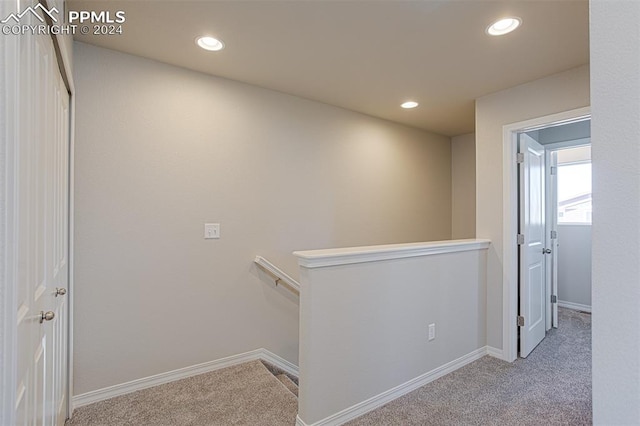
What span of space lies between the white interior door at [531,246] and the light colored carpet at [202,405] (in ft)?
7.30

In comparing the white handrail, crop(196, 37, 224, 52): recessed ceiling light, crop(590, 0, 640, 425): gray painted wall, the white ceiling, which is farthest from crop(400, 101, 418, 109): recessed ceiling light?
crop(590, 0, 640, 425): gray painted wall

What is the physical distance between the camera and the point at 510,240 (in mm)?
2875

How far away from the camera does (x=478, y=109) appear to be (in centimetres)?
310

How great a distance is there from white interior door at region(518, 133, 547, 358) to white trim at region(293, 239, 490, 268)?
54cm

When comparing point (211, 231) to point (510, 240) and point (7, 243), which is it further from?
point (510, 240)

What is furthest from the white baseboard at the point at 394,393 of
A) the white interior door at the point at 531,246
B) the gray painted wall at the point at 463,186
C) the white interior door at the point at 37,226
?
the gray painted wall at the point at 463,186

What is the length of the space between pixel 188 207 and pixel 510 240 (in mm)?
2752

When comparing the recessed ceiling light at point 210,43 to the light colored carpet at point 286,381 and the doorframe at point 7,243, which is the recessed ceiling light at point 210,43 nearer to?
the doorframe at point 7,243

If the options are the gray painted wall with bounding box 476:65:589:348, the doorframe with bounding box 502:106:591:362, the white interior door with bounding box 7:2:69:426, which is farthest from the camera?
the doorframe with bounding box 502:106:591:362

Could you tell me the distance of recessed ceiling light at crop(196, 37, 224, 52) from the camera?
6.89 feet

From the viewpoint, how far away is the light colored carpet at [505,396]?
2016 millimetres

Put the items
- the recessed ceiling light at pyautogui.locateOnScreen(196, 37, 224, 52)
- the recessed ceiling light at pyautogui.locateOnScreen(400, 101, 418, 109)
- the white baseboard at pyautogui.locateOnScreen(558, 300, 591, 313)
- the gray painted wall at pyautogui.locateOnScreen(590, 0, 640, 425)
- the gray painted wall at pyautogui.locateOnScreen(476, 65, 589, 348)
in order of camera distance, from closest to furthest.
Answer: the gray painted wall at pyautogui.locateOnScreen(590, 0, 640, 425) < the recessed ceiling light at pyautogui.locateOnScreen(196, 37, 224, 52) < the gray painted wall at pyautogui.locateOnScreen(476, 65, 589, 348) < the recessed ceiling light at pyautogui.locateOnScreen(400, 101, 418, 109) < the white baseboard at pyautogui.locateOnScreen(558, 300, 591, 313)

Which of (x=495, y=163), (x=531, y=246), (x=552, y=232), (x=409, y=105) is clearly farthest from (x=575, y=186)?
(x=409, y=105)

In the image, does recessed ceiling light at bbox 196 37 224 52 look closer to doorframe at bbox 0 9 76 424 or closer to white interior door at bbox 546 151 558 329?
doorframe at bbox 0 9 76 424
